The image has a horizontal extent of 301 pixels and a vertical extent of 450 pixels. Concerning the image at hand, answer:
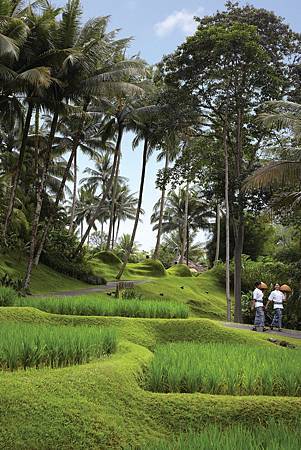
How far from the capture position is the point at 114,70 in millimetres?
19109

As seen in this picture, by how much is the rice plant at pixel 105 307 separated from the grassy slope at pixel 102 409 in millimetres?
4915

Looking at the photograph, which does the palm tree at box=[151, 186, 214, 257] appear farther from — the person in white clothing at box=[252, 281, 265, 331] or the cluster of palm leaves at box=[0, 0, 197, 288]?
the person in white clothing at box=[252, 281, 265, 331]

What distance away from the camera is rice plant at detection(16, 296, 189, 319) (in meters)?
11.0

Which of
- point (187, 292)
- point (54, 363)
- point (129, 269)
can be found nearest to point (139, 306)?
point (54, 363)

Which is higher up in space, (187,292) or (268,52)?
(268,52)

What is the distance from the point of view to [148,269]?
108 ft

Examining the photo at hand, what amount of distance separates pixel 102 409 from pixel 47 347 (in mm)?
1287

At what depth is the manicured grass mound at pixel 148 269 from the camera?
Result: 32125 millimetres

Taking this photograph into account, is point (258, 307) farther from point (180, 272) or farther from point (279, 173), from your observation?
point (180, 272)

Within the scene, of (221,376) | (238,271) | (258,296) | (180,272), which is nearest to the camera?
(221,376)

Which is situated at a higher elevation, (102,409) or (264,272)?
(264,272)

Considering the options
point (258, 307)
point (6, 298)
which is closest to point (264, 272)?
point (258, 307)

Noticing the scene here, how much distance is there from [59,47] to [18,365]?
15245mm

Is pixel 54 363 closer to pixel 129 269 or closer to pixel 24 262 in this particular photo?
pixel 24 262
